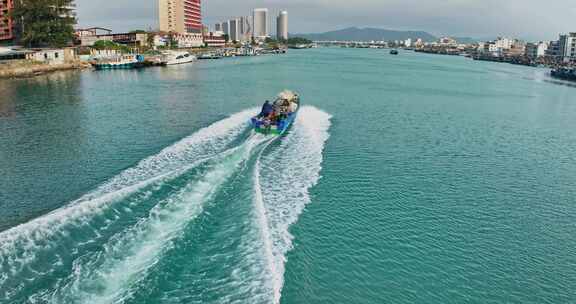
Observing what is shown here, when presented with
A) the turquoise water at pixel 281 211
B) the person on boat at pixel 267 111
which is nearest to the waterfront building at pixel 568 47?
the turquoise water at pixel 281 211

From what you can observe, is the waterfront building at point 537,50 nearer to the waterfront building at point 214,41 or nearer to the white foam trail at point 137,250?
the waterfront building at point 214,41

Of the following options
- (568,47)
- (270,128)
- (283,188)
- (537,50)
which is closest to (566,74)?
(568,47)

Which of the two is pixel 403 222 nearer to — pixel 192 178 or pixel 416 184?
pixel 416 184

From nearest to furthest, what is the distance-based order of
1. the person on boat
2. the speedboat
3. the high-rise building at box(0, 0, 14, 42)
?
the person on boat, the high-rise building at box(0, 0, 14, 42), the speedboat

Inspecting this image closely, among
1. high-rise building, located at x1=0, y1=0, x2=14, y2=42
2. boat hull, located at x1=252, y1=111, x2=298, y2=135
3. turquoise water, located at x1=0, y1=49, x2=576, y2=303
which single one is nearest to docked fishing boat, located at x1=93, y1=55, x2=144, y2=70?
high-rise building, located at x1=0, y1=0, x2=14, y2=42

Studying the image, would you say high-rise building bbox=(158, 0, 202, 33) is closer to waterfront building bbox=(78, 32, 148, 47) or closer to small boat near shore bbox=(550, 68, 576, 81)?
waterfront building bbox=(78, 32, 148, 47)

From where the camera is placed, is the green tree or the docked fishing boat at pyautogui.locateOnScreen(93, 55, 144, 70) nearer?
the green tree

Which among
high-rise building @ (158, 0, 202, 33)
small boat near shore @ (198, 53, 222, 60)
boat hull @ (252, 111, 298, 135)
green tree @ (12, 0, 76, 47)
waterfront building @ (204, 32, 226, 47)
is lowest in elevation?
boat hull @ (252, 111, 298, 135)
